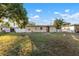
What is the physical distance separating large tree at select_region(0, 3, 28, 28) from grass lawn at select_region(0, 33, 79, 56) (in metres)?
0.16

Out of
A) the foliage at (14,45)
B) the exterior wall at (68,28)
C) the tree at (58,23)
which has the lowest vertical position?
the foliage at (14,45)

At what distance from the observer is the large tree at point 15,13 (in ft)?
9.98

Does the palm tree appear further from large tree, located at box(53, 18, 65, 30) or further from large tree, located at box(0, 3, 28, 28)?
large tree, located at box(53, 18, 65, 30)

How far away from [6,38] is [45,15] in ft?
1.79

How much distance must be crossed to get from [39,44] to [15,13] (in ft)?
1.56

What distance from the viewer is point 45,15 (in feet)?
9.98

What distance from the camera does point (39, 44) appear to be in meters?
3.05

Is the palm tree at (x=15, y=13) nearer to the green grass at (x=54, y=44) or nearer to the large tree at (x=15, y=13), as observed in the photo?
the large tree at (x=15, y=13)

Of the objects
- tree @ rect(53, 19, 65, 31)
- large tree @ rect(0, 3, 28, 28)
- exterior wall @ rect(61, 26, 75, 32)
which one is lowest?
exterior wall @ rect(61, 26, 75, 32)

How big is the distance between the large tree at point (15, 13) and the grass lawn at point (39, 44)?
157mm

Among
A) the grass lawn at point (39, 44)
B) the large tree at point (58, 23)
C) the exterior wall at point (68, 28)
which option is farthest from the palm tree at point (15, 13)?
the exterior wall at point (68, 28)

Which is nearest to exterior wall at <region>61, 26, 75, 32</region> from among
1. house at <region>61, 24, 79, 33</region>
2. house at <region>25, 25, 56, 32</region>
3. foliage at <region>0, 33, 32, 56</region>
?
house at <region>61, 24, 79, 33</region>

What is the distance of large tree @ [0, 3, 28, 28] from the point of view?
9.98 feet

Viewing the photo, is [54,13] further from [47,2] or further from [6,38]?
[6,38]
